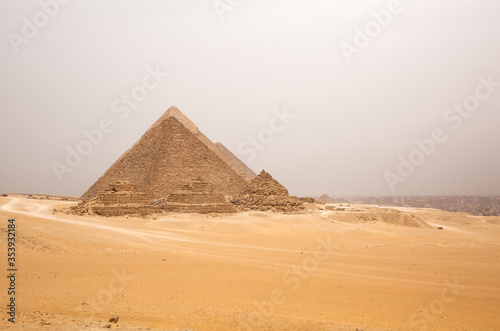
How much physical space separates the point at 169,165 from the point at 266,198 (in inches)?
490

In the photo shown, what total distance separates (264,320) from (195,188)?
21.0 metres

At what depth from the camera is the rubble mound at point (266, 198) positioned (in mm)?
28141

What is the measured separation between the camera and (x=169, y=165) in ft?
120

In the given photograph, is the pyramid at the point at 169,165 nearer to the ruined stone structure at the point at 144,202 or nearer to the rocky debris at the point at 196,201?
the rocky debris at the point at 196,201

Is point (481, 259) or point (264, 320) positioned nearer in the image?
point (264, 320)

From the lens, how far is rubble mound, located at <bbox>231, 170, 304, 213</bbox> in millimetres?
28141

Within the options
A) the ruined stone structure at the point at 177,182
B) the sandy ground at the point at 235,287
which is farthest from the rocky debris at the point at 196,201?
the sandy ground at the point at 235,287

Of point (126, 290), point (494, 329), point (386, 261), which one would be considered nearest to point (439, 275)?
point (386, 261)

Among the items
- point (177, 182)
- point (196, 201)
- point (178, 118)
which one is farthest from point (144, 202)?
point (178, 118)

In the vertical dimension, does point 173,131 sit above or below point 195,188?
above

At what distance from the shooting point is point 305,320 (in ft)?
14.9

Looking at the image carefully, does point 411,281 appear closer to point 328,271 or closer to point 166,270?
point 328,271

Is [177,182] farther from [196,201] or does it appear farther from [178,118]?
[196,201]

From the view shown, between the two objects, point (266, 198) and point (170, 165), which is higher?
point (170, 165)
